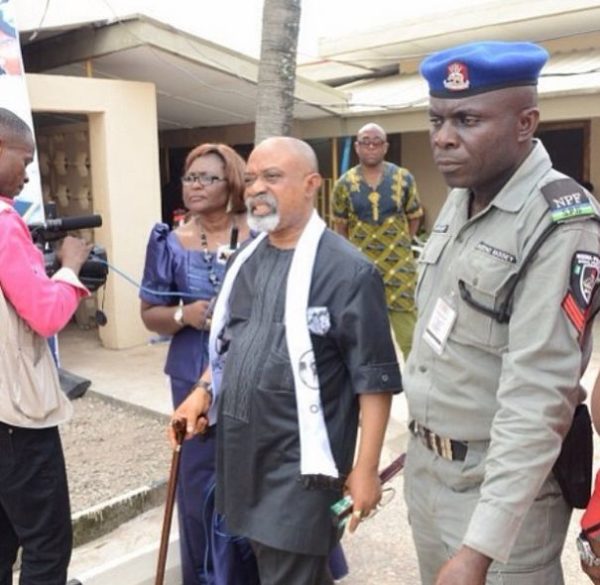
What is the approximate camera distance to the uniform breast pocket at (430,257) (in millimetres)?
1812

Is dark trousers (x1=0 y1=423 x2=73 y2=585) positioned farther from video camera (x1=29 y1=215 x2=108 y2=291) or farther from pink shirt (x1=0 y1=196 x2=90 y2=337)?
video camera (x1=29 y1=215 x2=108 y2=291)

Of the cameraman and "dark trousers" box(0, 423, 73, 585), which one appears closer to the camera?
the cameraman

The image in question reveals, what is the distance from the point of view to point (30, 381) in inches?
89.5

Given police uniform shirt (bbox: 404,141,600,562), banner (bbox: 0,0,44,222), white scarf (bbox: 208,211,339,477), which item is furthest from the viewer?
banner (bbox: 0,0,44,222)

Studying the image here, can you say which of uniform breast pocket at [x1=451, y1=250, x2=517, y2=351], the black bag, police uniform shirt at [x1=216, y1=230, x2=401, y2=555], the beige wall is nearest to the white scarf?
police uniform shirt at [x1=216, y1=230, x2=401, y2=555]

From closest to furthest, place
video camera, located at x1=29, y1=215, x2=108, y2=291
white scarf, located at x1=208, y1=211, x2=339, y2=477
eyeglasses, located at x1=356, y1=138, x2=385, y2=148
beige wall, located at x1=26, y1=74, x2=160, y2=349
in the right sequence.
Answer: white scarf, located at x1=208, y1=211, x2=339, y2=477, video camera, located at x1=29, y1=215, x2=108, y2=291, eyeglasses, located at x1=356, y1=138, x2=385, y2=148, beige wall, located at x1=26, y1=74, x2=160, y2=349

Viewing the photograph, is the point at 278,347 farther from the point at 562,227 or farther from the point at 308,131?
the point at 308,131

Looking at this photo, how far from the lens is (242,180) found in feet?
9.30

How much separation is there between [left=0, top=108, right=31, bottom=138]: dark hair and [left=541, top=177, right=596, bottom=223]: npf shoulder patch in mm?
1551

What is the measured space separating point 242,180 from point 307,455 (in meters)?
1.22

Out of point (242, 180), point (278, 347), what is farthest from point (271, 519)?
point (242, 180)

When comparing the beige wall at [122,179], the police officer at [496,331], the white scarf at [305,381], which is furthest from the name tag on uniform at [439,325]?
the beige wall at [122,179]

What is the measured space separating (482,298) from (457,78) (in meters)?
0.47

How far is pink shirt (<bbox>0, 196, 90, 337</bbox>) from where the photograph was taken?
7.02 feet
